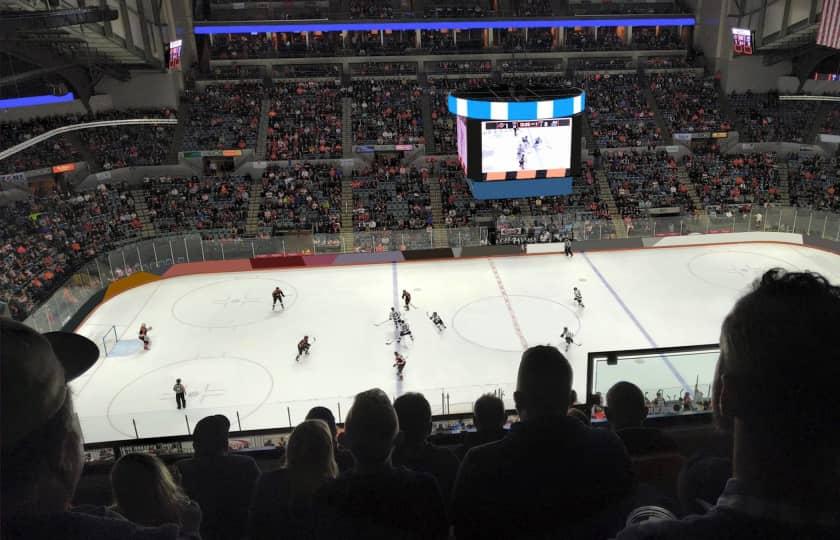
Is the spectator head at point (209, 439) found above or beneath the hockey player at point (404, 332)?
above

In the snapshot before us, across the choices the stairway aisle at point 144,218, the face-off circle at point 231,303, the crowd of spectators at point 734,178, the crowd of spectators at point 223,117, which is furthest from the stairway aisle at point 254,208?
the crowd of spectators at point 734,178

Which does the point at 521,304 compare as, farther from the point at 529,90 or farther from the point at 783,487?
the point at 783,487

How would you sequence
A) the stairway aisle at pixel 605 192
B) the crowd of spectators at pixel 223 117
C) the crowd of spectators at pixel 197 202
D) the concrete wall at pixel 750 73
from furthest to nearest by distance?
the concrete wall at pixel 750 73 → the crowd of spectators at pixel 223 117 → the stairway aisle at pixel 605 192 → the crowd of spectators at pixel 197 202

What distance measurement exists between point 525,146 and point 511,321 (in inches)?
263

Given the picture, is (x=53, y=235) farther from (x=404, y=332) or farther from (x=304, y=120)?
(x=304, y=120)

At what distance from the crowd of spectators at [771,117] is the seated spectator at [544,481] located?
40464 mm

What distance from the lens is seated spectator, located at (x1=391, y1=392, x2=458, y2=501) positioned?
4.26m

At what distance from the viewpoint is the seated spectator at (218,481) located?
409 centimetres

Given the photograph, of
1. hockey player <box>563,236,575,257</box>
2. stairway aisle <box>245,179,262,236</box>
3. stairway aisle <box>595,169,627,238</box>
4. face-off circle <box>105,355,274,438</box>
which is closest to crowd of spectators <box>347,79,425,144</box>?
stairway aisle <box>245,179,262,236</box>

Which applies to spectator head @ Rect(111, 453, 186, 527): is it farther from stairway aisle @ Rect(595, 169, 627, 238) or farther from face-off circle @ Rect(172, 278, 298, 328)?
stairway aisle @ Rect(595, 169, 627, 238)

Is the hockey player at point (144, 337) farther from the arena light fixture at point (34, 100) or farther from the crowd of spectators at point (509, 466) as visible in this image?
the arena light fixture at point (34, 100)

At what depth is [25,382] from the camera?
130 cm

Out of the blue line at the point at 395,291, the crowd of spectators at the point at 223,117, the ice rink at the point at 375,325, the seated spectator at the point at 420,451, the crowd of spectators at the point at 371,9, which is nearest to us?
the seated spectator at the point at 420,451

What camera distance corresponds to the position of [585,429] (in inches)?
111
